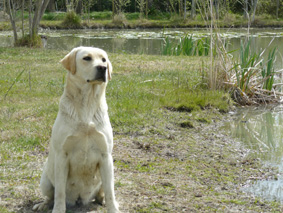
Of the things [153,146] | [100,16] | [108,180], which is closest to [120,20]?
[100,16]

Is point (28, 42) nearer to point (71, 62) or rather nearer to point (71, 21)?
point (71, 62)

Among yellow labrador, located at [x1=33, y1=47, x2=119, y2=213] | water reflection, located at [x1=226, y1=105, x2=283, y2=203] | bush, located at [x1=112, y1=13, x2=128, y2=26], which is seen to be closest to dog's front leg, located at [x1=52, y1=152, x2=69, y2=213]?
yellow labrador, located at [x1=33, y1=47, x2=119, y2=213]

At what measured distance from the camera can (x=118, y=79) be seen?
9.80 m

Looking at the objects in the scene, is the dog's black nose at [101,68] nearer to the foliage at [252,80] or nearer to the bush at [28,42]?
the foliage at [252,80]

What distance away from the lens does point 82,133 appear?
139 inches

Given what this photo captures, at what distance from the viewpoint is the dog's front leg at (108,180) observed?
3.61 m

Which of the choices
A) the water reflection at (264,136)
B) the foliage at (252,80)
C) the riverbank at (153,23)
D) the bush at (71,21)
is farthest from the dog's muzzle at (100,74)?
the bush at (71,21)

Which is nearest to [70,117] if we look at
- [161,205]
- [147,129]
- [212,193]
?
[161,205]

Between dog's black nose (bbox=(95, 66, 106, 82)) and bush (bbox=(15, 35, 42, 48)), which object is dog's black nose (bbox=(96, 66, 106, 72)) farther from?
bush (bbox=(15, 35, 42, 48))

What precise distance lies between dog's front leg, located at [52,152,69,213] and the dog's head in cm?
69

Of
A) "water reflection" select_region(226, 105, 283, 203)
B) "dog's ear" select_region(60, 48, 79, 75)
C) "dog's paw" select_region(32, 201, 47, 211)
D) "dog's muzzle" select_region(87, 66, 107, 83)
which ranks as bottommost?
"water reflection" select_region(226, 105, 283, 203)

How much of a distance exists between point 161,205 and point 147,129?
2598 mm

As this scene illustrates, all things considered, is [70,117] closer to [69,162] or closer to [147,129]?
[69,162]

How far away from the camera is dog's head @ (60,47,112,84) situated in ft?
11.7
